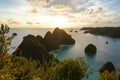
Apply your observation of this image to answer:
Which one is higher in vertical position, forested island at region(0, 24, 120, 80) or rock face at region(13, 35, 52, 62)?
forested island at region(0, 24, 120, 80)

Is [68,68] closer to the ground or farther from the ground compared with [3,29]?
closer to the ground

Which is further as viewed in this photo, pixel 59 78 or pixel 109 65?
pixel 109 65

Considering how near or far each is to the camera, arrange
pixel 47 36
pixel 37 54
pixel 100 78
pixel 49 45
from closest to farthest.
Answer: pixel 100 78, pixel 37 54, pixel 49 45, pixel 47 36

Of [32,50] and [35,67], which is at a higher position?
[35,67]

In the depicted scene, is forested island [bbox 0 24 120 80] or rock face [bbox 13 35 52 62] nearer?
forested island [bbox 0 24 120 80]

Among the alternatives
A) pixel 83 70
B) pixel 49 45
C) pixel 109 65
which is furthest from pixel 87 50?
pixel 83 70

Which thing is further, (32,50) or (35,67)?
(32,50)

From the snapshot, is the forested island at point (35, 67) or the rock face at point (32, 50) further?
the rock face at point (32, 50)

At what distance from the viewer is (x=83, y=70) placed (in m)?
47.4

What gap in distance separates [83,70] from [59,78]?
6.62m

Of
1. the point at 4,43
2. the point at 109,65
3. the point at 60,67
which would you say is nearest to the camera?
the point at 4,43

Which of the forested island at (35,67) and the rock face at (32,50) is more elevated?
the forested island at (35,67)

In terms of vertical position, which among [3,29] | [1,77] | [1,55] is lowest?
[1,77]

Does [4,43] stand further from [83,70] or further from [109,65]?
[109,65]
